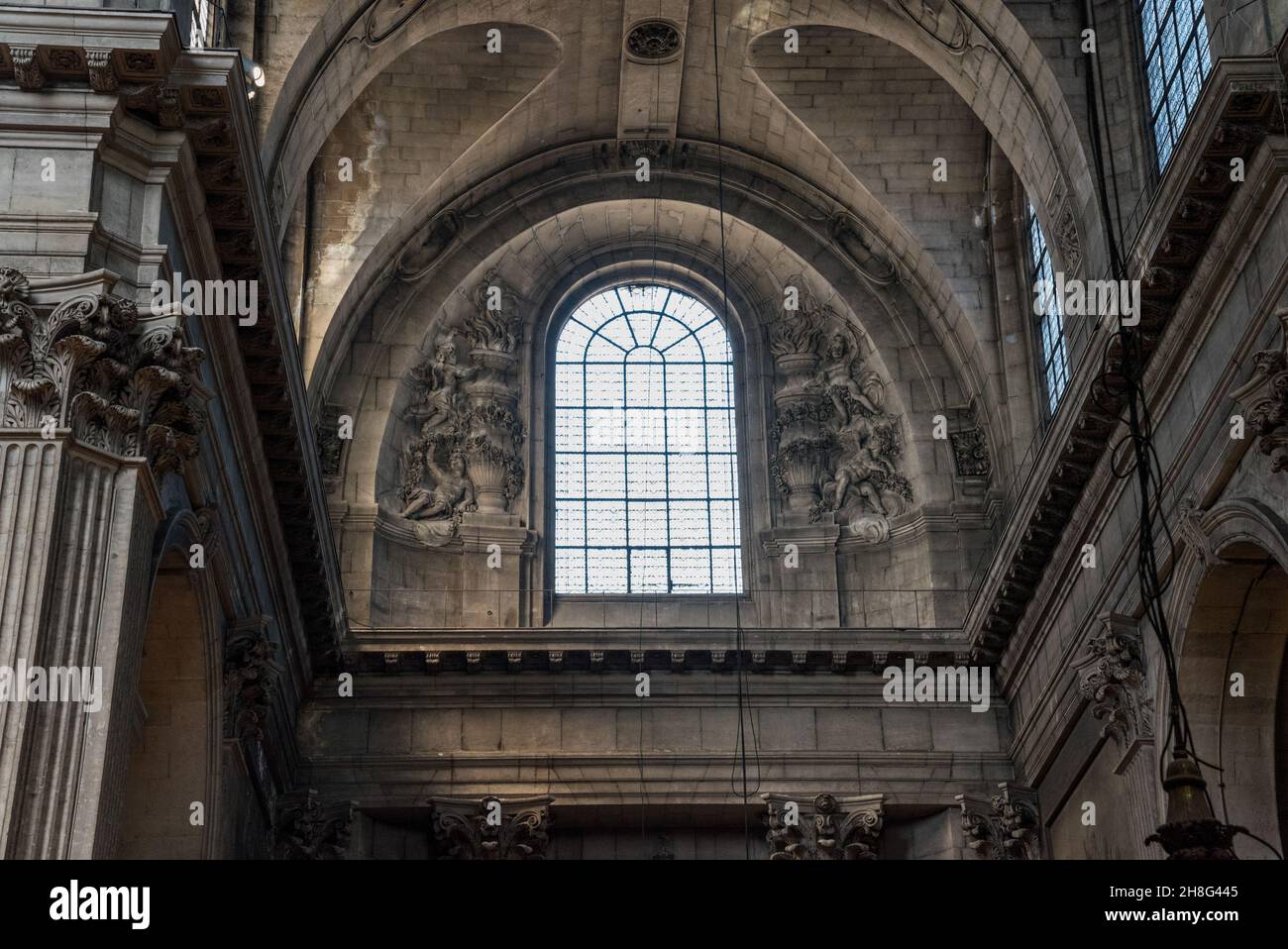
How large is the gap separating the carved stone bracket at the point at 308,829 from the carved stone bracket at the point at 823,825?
4639 millimetres

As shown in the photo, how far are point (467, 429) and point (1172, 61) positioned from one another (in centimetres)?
1024

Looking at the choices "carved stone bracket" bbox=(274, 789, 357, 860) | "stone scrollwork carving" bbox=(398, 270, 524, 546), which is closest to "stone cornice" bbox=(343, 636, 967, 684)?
"carved stone bracket" bbox=(274, 789, 357, 860)

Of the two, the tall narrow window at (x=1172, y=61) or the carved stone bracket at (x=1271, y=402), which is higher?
the tall narrow window at (x=1172, y=61)

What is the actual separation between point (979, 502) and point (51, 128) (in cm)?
1324

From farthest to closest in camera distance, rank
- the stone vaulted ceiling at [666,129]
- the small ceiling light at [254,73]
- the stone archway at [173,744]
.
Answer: the stone vaulted ceiling at [666,129]
the small ceiling light at [254,73]
the stone archway at [173,744]

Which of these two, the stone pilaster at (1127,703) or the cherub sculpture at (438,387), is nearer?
the stone pilaster at (1127,703)

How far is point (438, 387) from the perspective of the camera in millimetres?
24969

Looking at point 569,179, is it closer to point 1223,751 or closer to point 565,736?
point 565,736

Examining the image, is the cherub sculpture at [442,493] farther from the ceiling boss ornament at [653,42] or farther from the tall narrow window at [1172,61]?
the tall narrow window at [1172,61]

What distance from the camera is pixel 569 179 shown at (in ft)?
85.2

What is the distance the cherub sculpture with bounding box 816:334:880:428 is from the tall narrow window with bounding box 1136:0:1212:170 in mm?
7223

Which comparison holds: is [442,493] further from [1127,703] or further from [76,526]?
[76,526]

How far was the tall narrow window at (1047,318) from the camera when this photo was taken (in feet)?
71.8

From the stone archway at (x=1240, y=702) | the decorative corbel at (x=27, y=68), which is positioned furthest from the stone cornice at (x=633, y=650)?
the decorative corbel at (x=27, y=68)
